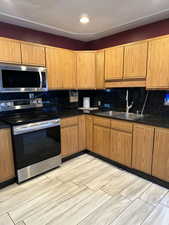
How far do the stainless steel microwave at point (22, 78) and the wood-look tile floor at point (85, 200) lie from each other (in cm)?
148

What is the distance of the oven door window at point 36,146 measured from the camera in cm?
216

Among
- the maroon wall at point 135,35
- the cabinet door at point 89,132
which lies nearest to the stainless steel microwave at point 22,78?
the cabinet door at point 89,132

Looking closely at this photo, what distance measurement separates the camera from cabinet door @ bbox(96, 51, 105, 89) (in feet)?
10.1

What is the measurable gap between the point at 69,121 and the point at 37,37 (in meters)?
1.75

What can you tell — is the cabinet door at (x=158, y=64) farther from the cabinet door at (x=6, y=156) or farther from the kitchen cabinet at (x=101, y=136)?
the cabinet door at (x=6, y=156)

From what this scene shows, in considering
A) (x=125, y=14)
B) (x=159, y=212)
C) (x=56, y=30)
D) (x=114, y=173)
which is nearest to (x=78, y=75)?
(x=56, y=30)

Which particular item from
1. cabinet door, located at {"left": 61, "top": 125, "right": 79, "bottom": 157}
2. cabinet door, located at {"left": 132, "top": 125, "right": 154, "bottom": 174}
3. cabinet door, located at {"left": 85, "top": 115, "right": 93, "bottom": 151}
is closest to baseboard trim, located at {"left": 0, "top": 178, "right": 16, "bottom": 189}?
cabinet door, located at {"left": 61, "top": 125, "right": 79, "bottom": 157}

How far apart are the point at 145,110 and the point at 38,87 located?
6.58 ft

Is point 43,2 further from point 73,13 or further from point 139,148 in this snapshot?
point 139,148

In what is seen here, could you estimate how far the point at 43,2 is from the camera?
1.95 m

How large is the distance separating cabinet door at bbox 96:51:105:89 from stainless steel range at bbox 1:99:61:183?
1228mm

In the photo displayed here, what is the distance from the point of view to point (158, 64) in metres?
2.26

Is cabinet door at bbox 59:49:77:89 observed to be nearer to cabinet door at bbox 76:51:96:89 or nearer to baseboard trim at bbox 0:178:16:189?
cabinet door at bbox 76:51:96:89

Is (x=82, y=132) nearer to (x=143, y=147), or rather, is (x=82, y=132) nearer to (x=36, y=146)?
(x=36, y=146)
